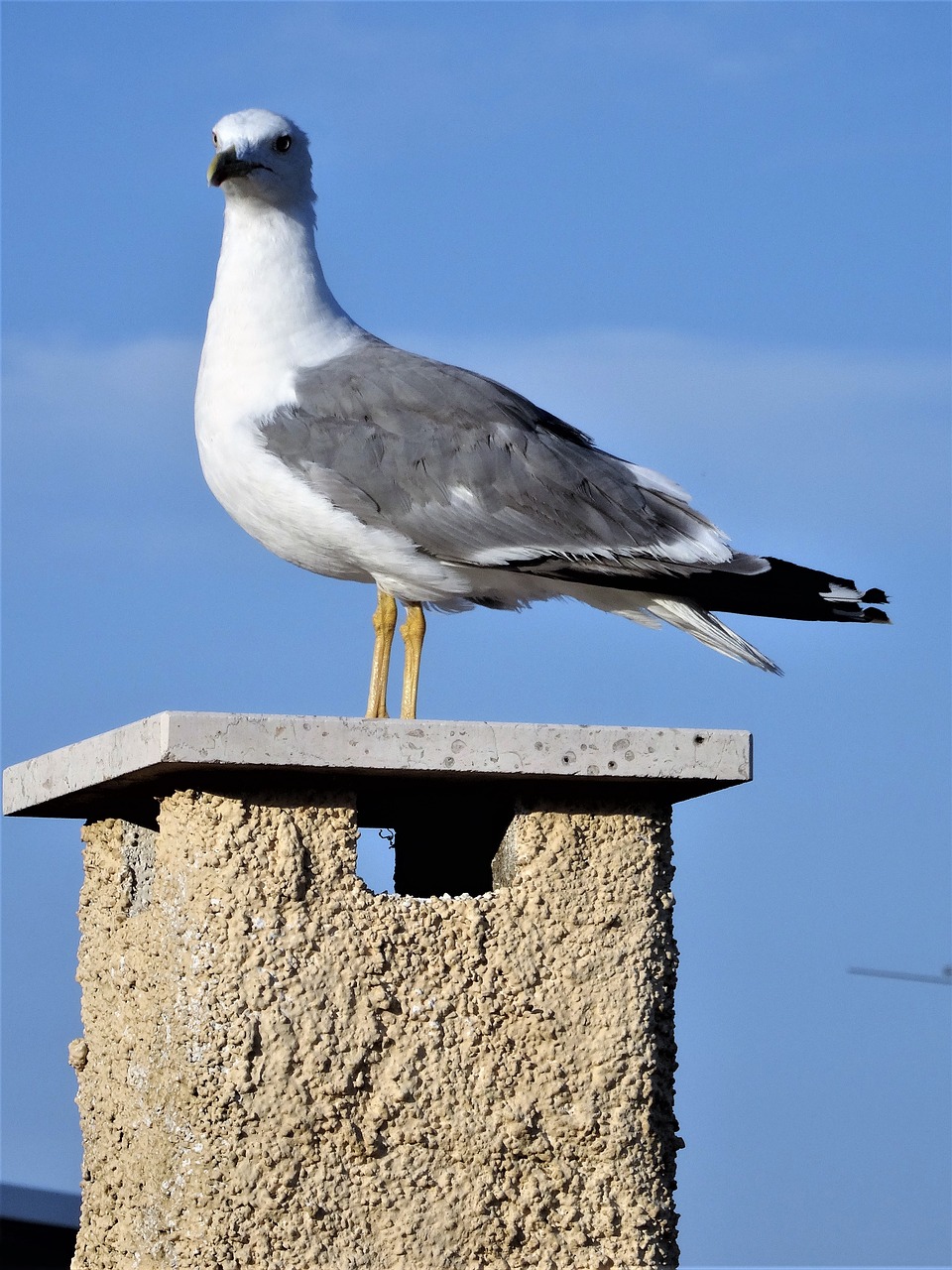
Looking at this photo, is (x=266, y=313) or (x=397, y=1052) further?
(x=266, y=313)

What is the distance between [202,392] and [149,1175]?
2701 mm

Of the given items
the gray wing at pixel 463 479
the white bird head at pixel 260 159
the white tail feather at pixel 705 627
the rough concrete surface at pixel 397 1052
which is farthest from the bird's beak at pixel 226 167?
the rough concrete surface at pixel 397 1052

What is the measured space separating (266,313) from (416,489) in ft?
2.73

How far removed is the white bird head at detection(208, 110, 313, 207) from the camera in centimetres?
729

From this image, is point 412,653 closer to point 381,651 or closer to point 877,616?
point 381,651

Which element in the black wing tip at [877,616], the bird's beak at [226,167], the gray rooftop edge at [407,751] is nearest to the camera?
the gray rooftop edge at [407,751]

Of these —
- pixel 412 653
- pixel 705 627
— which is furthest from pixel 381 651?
pixel 705 627

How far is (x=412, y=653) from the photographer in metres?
7.07

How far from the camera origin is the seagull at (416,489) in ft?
22.6

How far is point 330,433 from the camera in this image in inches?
274

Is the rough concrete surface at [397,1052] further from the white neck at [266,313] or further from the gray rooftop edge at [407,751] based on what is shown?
the white neck at [266,313]

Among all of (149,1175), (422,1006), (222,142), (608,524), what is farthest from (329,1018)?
(222,142)

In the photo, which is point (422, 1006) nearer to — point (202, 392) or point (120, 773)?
point (120, 773)

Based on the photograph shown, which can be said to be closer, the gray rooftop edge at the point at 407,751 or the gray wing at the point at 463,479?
the gray rooftop edge at the point at 407,751
